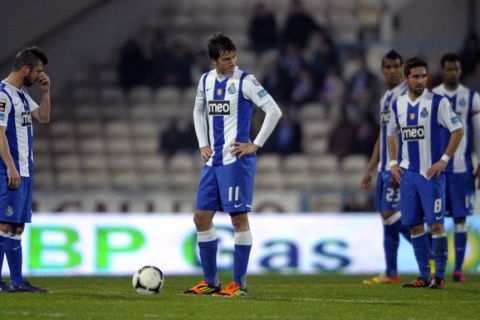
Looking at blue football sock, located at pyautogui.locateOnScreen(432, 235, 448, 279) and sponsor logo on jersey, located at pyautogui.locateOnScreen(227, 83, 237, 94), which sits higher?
sponsor logo on jersey, located at pyautogui.locateOnScreen(227, 83, 237, 94)

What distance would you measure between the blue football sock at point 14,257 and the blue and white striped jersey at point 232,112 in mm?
1706

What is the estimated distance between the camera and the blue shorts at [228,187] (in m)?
9.73

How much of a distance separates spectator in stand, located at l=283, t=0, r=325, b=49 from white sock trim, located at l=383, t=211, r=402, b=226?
8.80m

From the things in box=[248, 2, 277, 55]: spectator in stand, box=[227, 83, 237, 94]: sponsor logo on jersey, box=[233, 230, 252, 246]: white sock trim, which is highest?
box=[248, 2, 277, 55]: spectator in stand

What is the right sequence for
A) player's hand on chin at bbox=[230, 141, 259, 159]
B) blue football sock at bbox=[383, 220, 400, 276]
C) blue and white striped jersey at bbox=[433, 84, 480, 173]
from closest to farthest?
player's hand on chin at bbox=[230, 141, 259, 159] → blue football sock at bbox=[383, 220, 400, 276] → blue and white striped jersey at bbox=[433, 84, 480, 173]

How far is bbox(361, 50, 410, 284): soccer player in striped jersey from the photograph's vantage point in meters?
12.2

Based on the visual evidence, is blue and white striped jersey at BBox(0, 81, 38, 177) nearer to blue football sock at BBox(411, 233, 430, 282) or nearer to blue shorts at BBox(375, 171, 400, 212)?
blue football sock at BBox(411, 233, 430, 282)

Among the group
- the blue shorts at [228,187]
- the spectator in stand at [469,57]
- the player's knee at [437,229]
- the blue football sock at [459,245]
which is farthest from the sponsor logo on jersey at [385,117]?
the spectator in stand at [469,57]

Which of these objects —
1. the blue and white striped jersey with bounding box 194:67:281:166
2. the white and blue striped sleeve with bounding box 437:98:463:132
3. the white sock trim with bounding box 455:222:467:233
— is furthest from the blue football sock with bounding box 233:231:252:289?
the white sock trim with bounding box 455:222:467:233

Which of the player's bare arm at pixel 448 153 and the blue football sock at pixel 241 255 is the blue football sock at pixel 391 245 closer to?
the player's bare arm at pixel 448 153

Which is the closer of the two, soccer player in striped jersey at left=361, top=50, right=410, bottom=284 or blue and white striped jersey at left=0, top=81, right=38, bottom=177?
blue and white striped jersey at left=0, top=81, right=38, bottom=177

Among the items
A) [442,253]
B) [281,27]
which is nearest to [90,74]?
[281,27]

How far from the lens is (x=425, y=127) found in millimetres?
11180

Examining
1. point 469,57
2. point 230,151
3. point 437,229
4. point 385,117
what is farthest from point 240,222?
point 469,57
